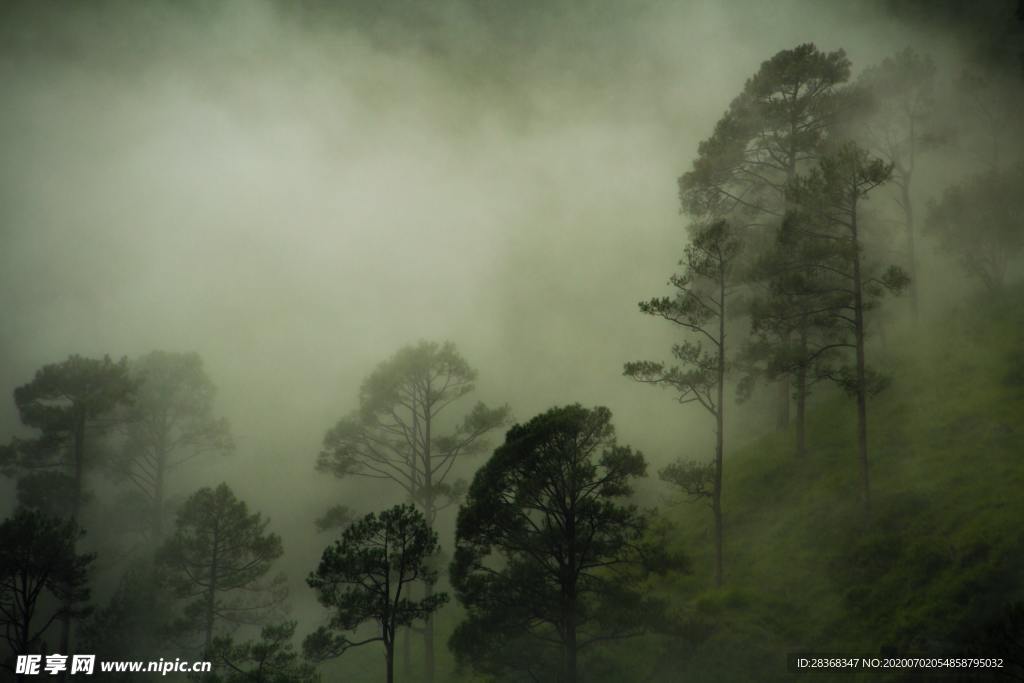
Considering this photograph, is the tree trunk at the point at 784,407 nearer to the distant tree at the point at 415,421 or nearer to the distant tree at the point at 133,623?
the distant tree at the point at 415,421

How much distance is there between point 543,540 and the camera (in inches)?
701

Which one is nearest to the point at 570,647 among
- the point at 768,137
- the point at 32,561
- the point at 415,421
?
the point at 415,421

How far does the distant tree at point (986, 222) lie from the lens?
115ft

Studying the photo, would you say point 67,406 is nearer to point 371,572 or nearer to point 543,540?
point 371,572

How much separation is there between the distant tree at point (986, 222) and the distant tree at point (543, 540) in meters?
30.4

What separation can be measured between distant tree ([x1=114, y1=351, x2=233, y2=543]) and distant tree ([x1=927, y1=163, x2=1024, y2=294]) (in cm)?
5044

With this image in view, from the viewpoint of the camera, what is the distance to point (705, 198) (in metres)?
28.4

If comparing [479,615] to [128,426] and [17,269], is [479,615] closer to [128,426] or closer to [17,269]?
[128,426]

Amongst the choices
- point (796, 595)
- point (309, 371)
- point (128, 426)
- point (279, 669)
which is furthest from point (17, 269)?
point (796, 595)

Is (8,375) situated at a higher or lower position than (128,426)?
higher

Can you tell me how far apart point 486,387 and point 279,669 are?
48.0m

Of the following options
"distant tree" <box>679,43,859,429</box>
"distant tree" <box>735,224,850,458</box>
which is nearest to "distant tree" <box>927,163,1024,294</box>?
"distant tree" <box>679,43,859,429</box>

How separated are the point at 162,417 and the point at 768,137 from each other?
40.3m

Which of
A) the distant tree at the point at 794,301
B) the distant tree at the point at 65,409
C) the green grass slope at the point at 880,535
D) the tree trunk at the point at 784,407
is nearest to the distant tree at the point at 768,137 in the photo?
the tree trunk at the point at 784,407
